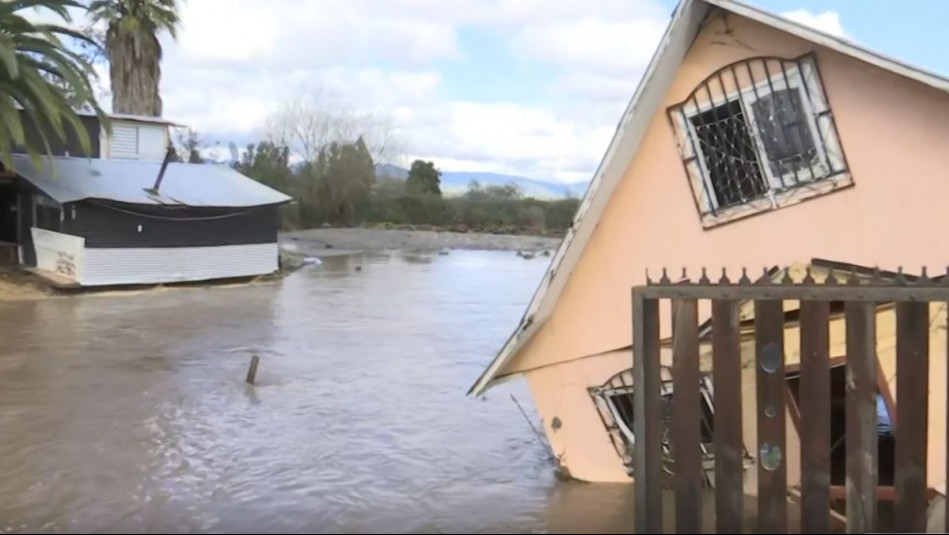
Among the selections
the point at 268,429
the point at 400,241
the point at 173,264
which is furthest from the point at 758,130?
the point at 400,241

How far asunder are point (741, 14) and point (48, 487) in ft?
25.7

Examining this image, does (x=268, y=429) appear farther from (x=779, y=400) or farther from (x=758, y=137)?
(x=779, y=400)

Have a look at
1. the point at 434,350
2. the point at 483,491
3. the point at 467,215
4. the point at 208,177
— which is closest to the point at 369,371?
the point at 434,350

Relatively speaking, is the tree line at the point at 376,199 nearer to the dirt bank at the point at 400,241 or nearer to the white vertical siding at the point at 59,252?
the dirt bank at the point at 400,241

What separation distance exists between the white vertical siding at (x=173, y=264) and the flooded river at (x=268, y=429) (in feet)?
10.4

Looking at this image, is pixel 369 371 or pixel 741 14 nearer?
pixel 741 14

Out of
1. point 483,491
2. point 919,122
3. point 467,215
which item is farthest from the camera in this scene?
point 467,215

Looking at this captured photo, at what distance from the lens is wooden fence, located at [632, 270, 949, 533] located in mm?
4621

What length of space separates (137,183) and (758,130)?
25.5m

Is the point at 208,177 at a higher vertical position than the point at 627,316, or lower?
higher

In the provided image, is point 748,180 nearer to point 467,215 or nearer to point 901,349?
point 901,349

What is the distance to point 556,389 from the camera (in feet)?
27.1

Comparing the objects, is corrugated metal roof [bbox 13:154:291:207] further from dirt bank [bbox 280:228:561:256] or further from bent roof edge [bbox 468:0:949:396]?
bent roof edge [bbox 468:0:949:396]

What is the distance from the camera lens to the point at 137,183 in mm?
29156
